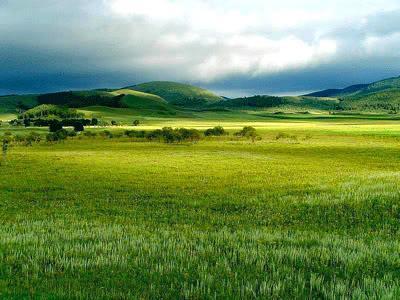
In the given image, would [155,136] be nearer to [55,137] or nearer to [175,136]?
[175,136]

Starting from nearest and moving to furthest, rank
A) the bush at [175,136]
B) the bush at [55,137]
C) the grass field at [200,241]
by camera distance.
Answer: the grass field at [200,241] < the bush at [175,136] < the bush at [55,137]

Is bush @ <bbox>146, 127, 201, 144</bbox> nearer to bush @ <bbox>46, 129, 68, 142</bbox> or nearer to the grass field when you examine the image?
bush @ <bbox>46, 129, 68, 142</bbox>

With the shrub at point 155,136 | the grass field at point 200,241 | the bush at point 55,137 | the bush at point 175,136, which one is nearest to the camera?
the grass field at point 200,241

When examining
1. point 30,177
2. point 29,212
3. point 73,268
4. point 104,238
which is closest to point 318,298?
point 73,268

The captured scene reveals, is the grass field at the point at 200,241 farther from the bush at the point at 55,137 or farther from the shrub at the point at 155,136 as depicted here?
the shrub at the point at 155,136

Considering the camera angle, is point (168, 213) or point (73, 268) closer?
point (73, 268)

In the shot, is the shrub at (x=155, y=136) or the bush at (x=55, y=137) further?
the shrub at (x=155, y=136)

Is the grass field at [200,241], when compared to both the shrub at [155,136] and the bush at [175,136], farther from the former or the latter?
the shrub at [155,136]

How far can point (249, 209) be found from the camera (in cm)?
2453

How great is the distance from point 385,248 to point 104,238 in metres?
8.62

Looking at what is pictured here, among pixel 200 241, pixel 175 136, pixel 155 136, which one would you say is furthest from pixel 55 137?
pixel 200 241

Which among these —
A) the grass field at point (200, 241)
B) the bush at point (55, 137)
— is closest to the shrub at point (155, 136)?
the bush at point (55, 137)

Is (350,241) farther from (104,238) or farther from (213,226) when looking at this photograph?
(104,238)

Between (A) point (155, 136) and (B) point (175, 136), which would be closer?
(B) point (175, 136)
